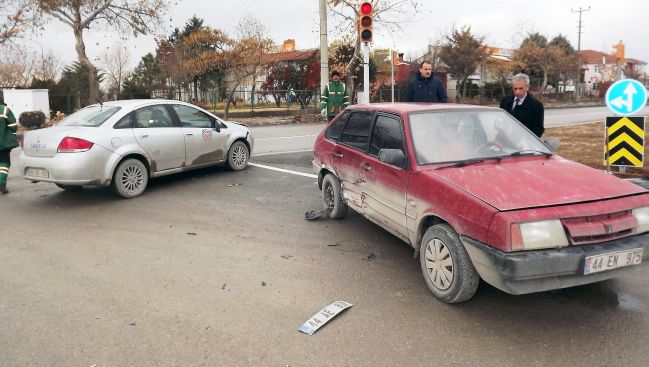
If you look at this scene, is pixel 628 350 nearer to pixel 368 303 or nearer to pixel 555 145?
pixel 368 303

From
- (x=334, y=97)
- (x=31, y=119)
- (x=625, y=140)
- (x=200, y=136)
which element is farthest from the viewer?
(x=31, y=119)

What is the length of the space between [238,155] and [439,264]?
647 centimetres

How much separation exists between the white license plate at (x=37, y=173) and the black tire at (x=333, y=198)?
3.93m

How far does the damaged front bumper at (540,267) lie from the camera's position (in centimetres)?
326

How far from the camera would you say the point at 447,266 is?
12.6ft

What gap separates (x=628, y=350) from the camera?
318cm

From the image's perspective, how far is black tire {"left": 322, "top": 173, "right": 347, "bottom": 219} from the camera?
20.1 feet

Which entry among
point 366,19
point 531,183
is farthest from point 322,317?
point 366,19

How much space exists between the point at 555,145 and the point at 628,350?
7.54ft

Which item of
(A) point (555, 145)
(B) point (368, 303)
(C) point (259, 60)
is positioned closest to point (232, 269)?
(B) point (368, 303)

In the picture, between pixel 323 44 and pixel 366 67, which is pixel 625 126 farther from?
pixel 323 44

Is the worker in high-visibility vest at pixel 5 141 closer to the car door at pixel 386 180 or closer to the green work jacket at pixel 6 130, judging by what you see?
the green work jacket at pixel 6 130

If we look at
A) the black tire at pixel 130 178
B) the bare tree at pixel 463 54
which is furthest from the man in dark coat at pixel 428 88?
the bare tree at pixel 463 54

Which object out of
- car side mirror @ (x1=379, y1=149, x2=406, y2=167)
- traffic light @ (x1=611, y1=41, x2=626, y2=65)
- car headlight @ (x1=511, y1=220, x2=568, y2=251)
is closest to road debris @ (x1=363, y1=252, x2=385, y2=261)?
car side mirror @ (x1=379, y1=149, x2=406, y2=167)
